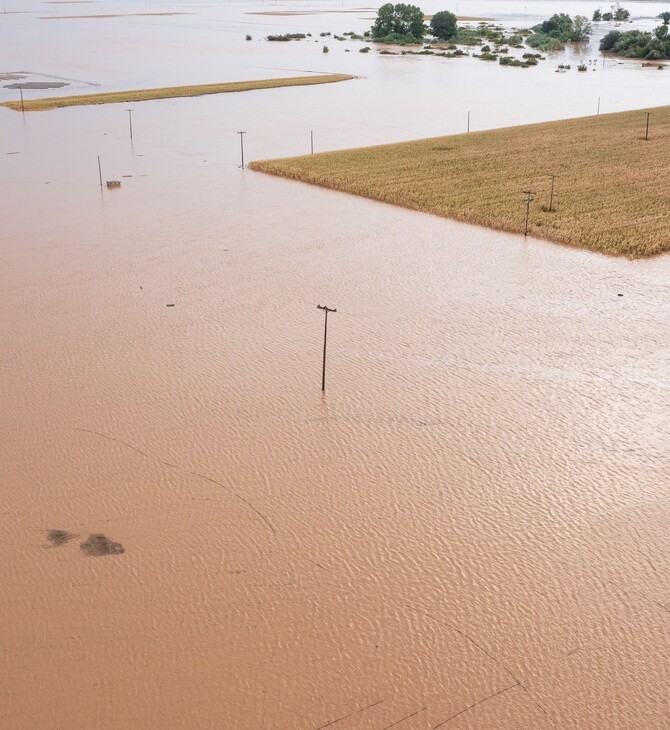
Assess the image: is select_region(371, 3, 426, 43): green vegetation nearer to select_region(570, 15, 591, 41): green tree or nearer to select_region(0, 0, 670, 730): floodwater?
select_region(570, 15, 591, 41): green tree

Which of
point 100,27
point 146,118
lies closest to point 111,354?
point 146,118

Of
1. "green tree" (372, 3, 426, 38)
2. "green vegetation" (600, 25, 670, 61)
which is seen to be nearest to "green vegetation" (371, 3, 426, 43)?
"green tree" (372, 3, 426, 38)

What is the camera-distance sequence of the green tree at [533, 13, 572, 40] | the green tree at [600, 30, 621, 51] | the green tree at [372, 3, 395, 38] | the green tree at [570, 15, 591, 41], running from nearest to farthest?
the green tree at [600, 30, 621, 51]
the green tree at [372, 3, 395, 38]
the green tree at [533, 13, 572, 40]
the green tree at [570, 15, 591, 41]

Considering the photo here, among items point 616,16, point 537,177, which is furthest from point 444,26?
point 537,177

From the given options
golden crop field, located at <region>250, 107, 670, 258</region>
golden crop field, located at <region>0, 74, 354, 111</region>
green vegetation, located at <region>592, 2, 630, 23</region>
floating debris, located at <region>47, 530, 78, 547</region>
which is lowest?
floating debris, located at <region>47, 530, 78, 547</region>

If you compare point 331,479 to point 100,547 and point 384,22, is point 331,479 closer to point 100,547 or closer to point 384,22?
point 100,547

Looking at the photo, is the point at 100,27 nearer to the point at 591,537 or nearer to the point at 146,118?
the point at 146,118
